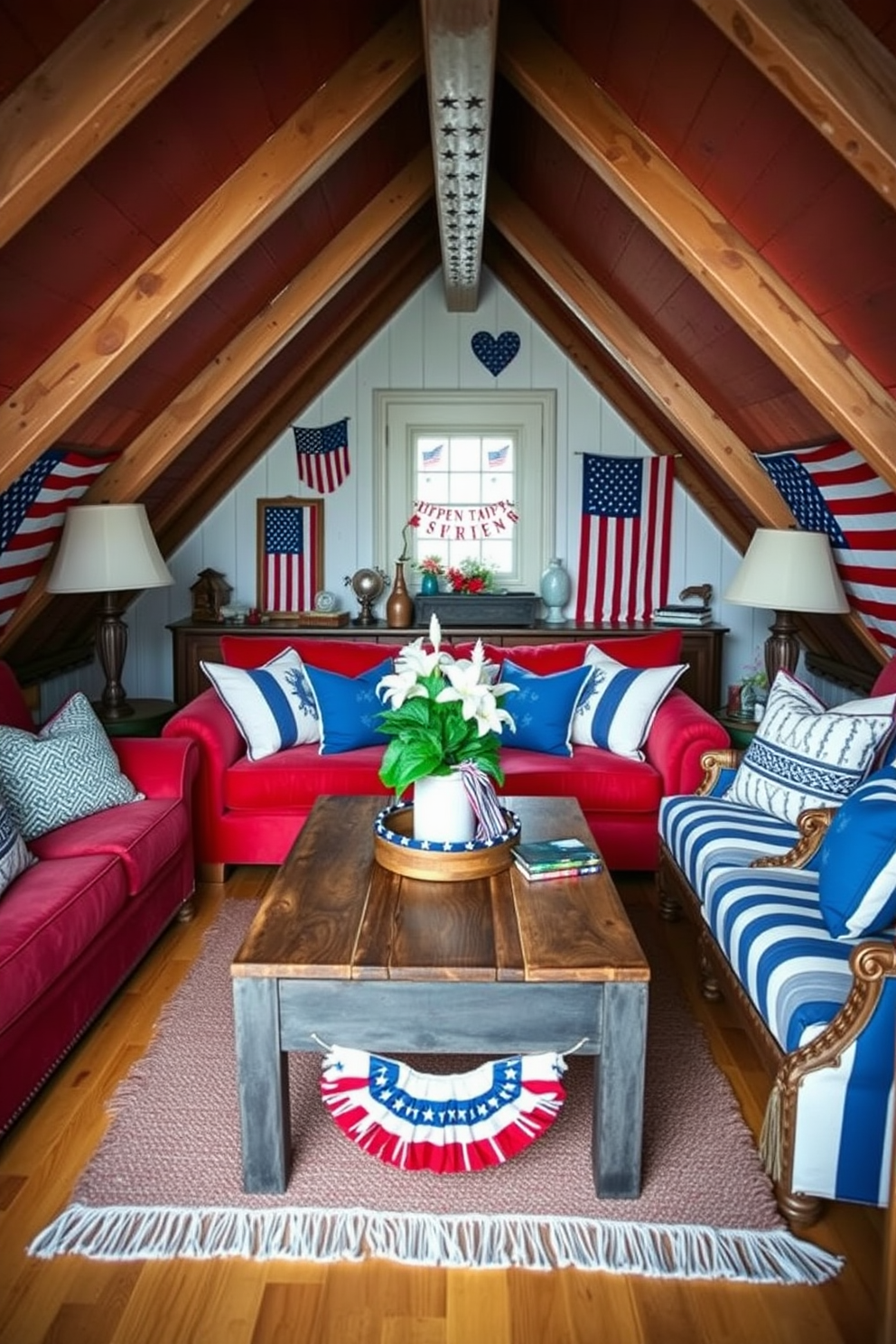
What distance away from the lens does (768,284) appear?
9.48ft

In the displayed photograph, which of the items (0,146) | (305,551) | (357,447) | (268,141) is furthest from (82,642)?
(0,146)

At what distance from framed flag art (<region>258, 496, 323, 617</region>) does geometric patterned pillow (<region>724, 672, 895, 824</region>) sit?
2989 mm

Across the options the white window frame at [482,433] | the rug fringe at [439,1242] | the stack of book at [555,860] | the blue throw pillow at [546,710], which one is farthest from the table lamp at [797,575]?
the rug fringe at [439,1242]

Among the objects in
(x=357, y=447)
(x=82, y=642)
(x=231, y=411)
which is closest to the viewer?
(x=231, y=411)

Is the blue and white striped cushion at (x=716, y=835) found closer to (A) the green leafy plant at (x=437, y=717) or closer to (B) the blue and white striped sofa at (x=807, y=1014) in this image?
(B) the blue and white striped sofa at (x=807, y=1014)

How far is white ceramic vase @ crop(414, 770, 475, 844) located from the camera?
2.71 metres

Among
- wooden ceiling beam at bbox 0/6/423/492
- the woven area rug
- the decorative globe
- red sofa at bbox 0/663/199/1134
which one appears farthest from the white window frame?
the woven area rug

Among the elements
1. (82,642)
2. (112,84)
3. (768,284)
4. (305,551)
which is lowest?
(82,642)

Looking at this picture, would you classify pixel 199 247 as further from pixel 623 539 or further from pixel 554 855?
pixel 623 539

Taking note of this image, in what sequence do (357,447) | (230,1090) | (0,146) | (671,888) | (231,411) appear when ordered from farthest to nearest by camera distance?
(357,447) < (231,411) < (671,888) < (230,1090) < (0,146)

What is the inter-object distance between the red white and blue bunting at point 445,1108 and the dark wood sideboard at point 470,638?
10.5ft

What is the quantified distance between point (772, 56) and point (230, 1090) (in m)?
2.64

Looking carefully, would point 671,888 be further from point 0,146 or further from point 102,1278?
point 0,146

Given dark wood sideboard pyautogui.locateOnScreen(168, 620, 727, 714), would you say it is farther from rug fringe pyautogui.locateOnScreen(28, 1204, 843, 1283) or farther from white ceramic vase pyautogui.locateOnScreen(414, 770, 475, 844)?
rug fringe pyautogui.locateOnScreen(28, 1204, 843, 1283)
